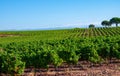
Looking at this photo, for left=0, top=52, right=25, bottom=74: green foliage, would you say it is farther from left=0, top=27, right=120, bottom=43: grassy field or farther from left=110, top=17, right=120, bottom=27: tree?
left=110, top=17, right=120, bottom=27: tree

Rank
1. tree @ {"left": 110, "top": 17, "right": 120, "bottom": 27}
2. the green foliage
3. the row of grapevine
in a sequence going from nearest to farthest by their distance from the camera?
the green foliage
the row of grapevine
tree @ {"left": 110, "top": 17, "right": 120, "bottom": 27}

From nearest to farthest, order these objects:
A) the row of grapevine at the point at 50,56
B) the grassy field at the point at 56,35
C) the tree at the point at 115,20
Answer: the row of grapevine at the point at 50,56, the grassy field at the point at 56,35, the tree at the point at 115,20

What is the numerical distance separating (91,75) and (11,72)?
4.97 m

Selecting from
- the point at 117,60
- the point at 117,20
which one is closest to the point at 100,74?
the point at 117,60

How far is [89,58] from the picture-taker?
77.8 feet

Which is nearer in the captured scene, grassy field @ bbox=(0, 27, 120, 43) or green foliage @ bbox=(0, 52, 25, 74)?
green foliage @ bbox=(0, 52, 25, 74)

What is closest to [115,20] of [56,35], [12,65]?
[56,35]

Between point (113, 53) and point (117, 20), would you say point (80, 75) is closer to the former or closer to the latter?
point (113, 53)

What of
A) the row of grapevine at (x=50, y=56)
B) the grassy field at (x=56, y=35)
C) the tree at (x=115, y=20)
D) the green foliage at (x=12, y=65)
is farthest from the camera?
the tree at (x=115, y=20)

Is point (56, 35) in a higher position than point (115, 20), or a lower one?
lower

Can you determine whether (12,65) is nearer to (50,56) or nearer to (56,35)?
(50,56)

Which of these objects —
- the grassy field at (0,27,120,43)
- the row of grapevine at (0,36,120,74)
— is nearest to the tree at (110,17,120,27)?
the grassy field at (0,27,120,43)

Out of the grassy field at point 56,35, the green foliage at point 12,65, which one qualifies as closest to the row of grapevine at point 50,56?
the green foliage at point 12,65

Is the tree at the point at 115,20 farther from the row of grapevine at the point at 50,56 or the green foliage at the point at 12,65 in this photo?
the green foliage at the point at 12,65
